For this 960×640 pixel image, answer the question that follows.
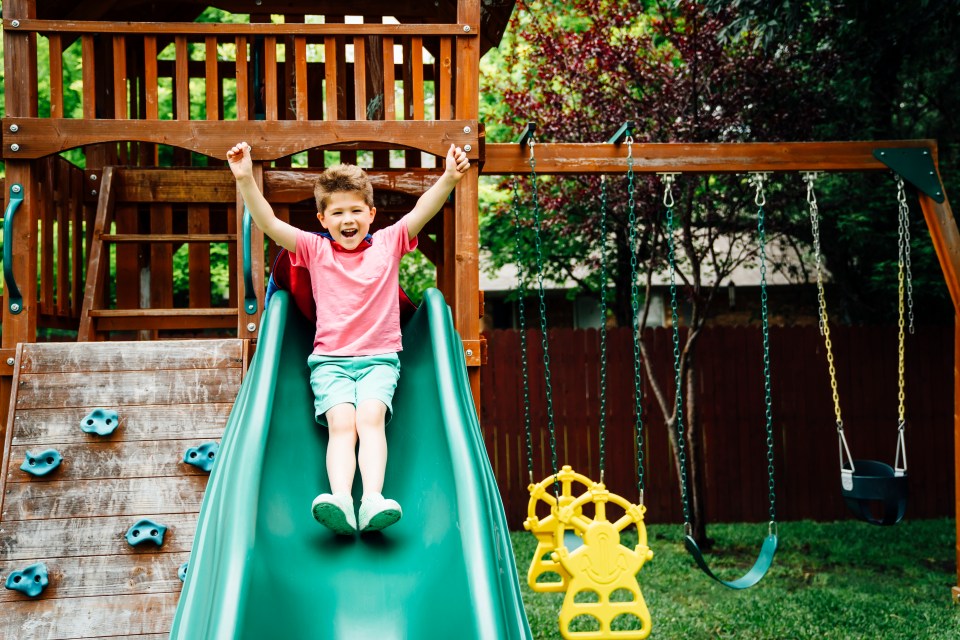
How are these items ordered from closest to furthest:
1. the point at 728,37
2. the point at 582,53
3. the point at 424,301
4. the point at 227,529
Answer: the point at 227,529, the point at 424,301, the point at 728,37, the point at 582,53

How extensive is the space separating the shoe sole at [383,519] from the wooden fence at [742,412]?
798 centimetres

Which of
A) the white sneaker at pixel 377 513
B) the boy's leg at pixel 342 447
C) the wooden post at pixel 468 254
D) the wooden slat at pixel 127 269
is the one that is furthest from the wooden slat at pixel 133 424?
the wooden slat at pixel 127 269

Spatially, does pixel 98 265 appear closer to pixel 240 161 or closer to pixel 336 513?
pixel 240 161

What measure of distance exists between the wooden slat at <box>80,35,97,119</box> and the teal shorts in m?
2.31

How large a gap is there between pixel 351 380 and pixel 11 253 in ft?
7.74

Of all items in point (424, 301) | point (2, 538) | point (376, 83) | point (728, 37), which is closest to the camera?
point (2, 538)

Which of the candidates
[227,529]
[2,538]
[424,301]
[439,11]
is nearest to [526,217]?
[439,11]

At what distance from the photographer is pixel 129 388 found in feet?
16.2

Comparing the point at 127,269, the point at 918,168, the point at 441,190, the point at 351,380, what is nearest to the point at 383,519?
the point at 351,380

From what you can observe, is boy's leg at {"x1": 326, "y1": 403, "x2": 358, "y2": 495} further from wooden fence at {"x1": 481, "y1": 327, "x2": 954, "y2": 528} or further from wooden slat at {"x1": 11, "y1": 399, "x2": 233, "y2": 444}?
wooden fence at {"x1": 481, "y1": 327, "x2": 954, "y2": 528}

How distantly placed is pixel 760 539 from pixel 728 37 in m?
5.55

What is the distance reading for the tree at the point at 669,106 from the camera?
9266 mm

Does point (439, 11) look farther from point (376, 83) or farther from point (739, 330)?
point (739, 330)

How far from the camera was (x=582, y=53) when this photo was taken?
9.76m
